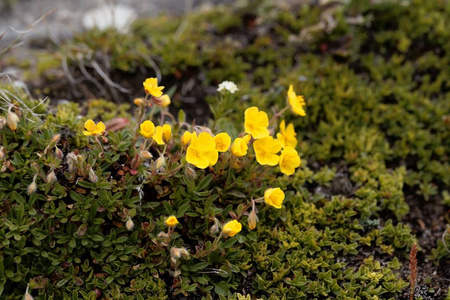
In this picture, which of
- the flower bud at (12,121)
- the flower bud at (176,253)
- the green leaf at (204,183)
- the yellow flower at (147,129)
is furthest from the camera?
the green leaf at (204,183)

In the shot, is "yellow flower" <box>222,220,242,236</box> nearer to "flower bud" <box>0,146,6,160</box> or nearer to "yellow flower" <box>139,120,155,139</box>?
"yellow flower" <box>139,120,155,139</box>

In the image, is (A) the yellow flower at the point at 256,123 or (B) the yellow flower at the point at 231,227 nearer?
(B) the yellow flower at the point at 231,227

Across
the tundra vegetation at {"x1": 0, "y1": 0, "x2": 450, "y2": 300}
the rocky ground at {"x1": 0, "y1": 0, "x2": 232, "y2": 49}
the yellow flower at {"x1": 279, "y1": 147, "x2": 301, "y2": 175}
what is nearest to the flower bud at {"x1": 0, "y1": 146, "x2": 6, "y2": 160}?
the tundra vegetation at {"x1": 0, "y1": 0, "x2": 450, "y2": 300}

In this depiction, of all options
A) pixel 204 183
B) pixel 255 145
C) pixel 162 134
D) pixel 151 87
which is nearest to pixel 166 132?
pixel 162 134

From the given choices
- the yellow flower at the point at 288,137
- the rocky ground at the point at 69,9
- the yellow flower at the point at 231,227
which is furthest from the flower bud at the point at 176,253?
the rocky ground at the point at 69,9

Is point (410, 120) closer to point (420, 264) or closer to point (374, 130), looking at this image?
point (374, 130)

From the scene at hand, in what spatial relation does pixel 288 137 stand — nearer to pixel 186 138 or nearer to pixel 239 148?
pixel 239 148

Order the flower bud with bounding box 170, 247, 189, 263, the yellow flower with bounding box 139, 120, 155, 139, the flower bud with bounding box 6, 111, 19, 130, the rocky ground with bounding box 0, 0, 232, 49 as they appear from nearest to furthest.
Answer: the flower bud with bounding box 170, 247, 189, 263 → the yellow flower with bounding box 139, 120, 155, 139 → the flower bud with bounding box 6, 111, 19, 130 → the rocky ground with bounding box 0, 0, 232, 49

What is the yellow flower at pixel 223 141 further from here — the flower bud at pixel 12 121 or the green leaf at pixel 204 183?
the flower bud at pixel 12 121

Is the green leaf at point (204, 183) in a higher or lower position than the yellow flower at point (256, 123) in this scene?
lower
